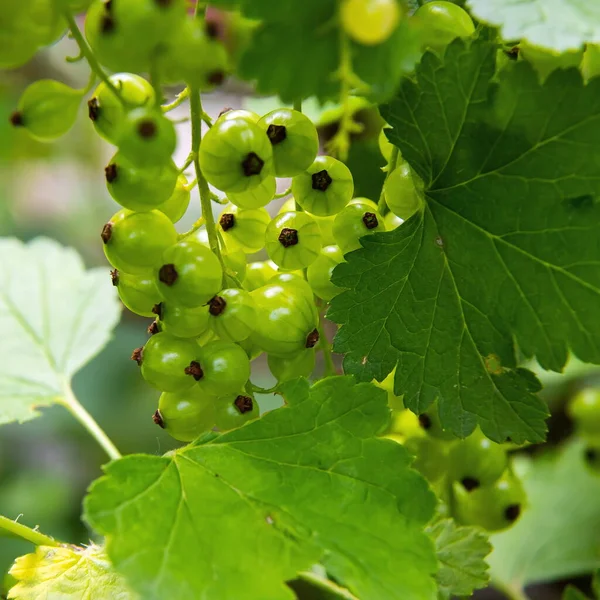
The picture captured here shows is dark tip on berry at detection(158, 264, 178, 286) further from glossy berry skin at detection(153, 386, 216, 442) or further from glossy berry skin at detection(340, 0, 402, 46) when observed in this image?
glossy berry skin at detection(340, 0, 402, 46)

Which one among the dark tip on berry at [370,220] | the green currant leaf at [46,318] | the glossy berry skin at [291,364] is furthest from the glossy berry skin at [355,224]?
the green currant leaf at [46,318]

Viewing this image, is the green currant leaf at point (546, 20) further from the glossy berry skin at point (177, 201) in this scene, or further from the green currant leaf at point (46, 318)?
the green currant leaf at point (46, 318)

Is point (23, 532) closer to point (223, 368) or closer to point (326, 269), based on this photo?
point (223, 368)

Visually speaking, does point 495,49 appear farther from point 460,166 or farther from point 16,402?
point 16,402

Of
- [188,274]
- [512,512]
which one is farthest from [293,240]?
[512,512]

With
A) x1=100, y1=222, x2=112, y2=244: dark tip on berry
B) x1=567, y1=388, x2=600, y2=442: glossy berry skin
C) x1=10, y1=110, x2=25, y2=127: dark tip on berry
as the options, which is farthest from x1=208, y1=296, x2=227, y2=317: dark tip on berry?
x1=567, y1=388, x2=600, y2=442: glossy berry skin
